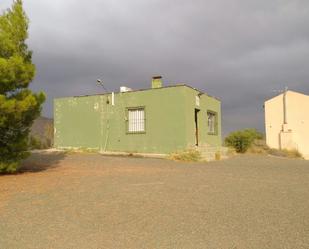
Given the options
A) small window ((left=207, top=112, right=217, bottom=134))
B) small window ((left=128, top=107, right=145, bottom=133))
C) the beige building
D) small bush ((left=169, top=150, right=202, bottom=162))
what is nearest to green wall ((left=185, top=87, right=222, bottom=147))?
small window ((left=207, top=112, right=217, bottom=134))

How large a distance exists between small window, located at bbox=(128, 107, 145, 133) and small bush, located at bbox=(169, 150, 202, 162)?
268 cm

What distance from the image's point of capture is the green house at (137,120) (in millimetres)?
19203

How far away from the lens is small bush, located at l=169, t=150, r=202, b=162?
18219 millimetres

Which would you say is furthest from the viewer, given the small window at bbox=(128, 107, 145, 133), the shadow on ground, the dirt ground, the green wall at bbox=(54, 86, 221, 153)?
the small window at bbox=(128, 107, 145, 133)

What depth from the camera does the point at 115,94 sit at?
21.1 metres

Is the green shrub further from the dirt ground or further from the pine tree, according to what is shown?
the pine tree

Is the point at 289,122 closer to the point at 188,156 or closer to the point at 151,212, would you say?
the point at 188,156

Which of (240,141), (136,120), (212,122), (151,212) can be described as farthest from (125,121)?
(151,212)

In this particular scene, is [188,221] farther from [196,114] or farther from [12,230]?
[196,114]

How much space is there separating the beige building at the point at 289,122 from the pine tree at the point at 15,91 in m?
29.8

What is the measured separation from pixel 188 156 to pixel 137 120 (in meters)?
3.76

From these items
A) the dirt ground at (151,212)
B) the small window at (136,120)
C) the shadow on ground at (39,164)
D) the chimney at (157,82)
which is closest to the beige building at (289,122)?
the chimney at (157,82)

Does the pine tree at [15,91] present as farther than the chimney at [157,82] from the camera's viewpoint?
No

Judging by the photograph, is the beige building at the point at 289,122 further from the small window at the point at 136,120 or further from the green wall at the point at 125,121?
the small window at the point at 136,120
